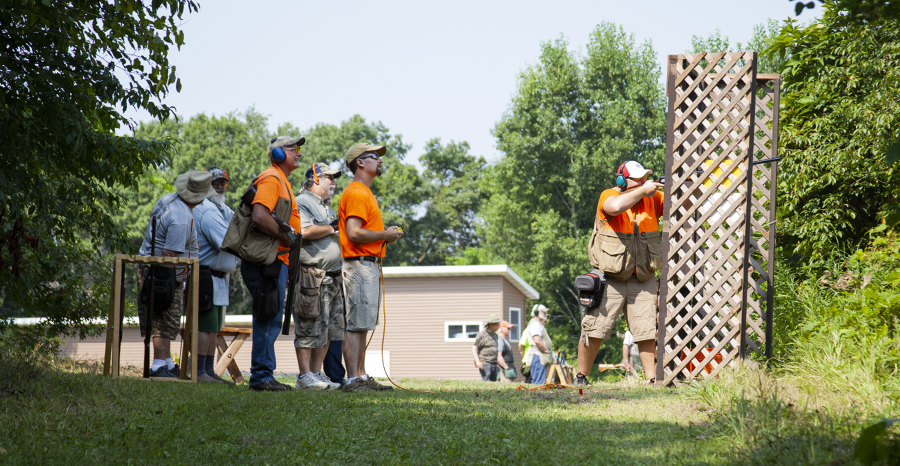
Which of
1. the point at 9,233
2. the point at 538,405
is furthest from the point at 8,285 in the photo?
the point at 538,405

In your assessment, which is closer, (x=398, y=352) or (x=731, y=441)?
(x=731, y=441)

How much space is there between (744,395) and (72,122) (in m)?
4.46

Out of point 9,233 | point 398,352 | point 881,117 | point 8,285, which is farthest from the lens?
point 398,352

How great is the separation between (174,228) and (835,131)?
6.58 meters

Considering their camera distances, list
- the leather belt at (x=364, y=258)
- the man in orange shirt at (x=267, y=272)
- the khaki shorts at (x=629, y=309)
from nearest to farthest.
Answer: the man in orange shirt at (x=267, y=272) < the leather belt at (x=364, y=258) < the khaki shorts at (x=629, y=309)

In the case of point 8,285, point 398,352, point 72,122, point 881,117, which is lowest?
point 398,352

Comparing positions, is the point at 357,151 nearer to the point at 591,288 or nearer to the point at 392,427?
the point at 591,288

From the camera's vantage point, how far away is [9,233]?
18.9 ft

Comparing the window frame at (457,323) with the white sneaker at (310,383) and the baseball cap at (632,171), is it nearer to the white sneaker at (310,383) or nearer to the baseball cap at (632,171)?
the baseball cap at (632,171)

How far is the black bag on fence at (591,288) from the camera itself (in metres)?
6.84

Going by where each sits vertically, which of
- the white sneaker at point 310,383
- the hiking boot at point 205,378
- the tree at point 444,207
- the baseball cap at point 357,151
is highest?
the tree at point 444,207

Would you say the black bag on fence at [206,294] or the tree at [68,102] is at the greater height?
the tree at [68,102]

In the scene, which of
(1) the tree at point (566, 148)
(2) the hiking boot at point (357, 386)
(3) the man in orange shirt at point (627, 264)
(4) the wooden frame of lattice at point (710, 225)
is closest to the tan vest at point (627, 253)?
(3) the man in orange shirt at point (627, 264)

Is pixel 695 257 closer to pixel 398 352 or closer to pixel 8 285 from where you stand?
pixel 8 285
